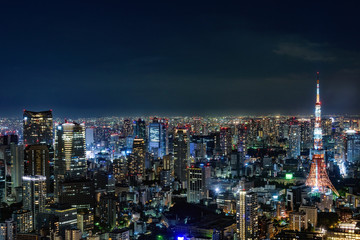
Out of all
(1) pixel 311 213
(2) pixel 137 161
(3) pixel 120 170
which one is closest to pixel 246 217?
(1) pixel 311 213

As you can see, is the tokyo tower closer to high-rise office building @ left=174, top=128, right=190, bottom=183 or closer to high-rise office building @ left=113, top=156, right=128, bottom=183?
high-rise office building @ left=174, top=128, right=190, bottom=183

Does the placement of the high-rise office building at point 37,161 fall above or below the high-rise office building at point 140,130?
below

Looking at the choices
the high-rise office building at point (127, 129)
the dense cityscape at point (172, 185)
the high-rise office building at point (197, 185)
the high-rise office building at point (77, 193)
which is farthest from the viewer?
the high-rise office building at point (127, 129)

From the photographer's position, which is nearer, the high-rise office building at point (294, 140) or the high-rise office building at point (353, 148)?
the high-rise office building at point (353, 148)

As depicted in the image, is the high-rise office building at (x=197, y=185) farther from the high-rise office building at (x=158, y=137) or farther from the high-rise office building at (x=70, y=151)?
the high-rise office building at (x=158, y=137)

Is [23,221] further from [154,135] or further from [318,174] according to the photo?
[154,135]

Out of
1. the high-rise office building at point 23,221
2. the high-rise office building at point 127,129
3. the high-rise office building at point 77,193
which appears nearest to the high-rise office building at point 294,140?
the high-rise office building at point 127,129
